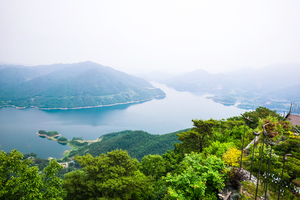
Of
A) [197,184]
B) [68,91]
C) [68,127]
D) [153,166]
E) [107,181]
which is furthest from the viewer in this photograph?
[68,91]

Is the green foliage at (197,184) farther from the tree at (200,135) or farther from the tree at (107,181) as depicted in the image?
the tree at (200,135)

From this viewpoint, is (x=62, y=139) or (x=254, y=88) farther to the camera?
(x=254, y=88)

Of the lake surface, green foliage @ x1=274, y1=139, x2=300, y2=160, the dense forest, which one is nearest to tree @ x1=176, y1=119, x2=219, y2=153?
the dense forest

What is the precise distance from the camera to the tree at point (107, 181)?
249 inches

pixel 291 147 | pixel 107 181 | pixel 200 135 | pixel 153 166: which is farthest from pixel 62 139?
pixel 291 147

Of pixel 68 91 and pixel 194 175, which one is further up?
pixel 68 91

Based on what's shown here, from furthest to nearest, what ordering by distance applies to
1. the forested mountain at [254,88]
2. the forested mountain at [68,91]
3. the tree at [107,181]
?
1. the forested mountain at [68,91]
2. the forested mountain at [254,88]
3. the tree at [107,181]

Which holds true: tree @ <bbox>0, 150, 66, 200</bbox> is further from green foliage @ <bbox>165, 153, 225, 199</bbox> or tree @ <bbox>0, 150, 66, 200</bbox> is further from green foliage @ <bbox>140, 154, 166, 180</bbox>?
green foliage @ <bbox>140, 154, 166, 180</bbox>

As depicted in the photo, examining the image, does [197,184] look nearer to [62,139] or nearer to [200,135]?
[200,135]

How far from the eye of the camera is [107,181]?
19.9ft

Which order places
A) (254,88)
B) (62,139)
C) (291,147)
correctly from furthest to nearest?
1. (254,88)
2. (62,139)
3. (291,147)

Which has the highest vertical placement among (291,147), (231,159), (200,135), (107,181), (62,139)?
(291,147)

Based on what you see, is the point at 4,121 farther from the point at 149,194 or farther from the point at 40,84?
the point at 149,194

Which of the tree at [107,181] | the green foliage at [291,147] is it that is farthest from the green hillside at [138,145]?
the green foliage at [291,147]
